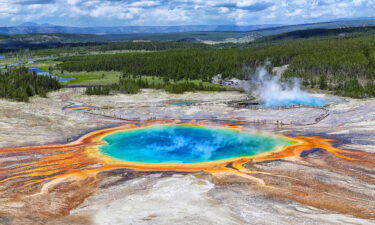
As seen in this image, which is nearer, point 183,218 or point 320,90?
point 183,218

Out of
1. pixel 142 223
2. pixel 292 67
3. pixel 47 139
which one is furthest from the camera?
pixel 292 67

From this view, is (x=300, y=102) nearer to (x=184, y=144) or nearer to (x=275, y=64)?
(x=184, y=144)

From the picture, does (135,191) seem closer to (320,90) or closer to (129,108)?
(129,108)

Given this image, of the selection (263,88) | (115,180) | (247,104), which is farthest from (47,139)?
(263,88)

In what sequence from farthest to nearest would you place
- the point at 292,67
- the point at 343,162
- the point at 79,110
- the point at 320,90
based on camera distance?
the point at 292,67 < the point at 320,90 < the point at 79,110 < the point at 343,162

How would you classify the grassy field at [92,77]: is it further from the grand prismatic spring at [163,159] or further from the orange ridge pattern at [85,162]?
the orange ridge pattern at [85,162]
